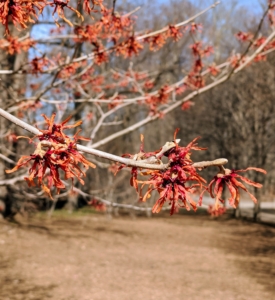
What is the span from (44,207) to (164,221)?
6.45 meters

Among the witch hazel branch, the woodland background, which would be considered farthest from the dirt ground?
the witch hazel branch

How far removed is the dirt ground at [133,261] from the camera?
7.82m

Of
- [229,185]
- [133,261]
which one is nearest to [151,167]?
[229,185]

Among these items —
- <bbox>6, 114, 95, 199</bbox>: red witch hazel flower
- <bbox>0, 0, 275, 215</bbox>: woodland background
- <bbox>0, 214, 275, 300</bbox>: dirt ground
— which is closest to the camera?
<bbox>6, 114, 95, 199</bbox>: red witch hazel flower

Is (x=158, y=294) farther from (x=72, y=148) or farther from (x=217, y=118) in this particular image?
(x=217, y=118)

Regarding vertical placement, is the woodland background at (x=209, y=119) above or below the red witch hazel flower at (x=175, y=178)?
above

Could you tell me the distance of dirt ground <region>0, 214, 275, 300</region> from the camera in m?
7.82

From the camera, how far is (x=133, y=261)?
10406mm

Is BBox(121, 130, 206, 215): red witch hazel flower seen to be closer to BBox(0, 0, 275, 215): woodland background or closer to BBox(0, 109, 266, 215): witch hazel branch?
BBox(0, 109, 266, 215): witch hazel branch

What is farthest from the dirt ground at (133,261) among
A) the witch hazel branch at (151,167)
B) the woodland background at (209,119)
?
the witch hazel branch at (151,167)

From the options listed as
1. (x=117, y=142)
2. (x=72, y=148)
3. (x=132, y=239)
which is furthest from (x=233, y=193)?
(x=117, y=142)

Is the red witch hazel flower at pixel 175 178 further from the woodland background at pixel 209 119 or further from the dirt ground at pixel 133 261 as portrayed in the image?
the woodland background at pixel 209 119

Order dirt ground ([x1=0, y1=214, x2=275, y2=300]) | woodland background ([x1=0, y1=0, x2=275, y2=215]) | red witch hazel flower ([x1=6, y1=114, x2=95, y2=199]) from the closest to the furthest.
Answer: red witch hazel flower ([x1=6, y1=114, x2=95, y2=199]) < dirt ground ([x1=0, y1=214, x2=275, y2=300]) < woodland background ([x1=0, y1=0, x2=275, y2=215])

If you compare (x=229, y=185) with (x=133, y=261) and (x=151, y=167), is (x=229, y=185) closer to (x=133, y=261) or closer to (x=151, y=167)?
(x=151, y=167)
